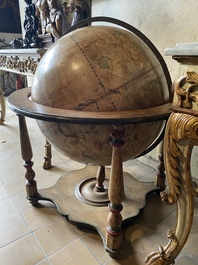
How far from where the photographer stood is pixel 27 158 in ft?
4.89

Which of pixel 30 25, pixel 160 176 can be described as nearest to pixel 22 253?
pixel 160 176

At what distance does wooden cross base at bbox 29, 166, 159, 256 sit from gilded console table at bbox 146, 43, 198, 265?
0.41 meters

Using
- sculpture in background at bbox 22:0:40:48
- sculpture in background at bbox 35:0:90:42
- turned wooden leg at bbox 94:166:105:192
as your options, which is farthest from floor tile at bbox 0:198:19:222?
sculpture in background at bbox 22:0:40:48

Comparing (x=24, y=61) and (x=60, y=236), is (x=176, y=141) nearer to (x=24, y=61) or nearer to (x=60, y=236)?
(x=60, y=236)

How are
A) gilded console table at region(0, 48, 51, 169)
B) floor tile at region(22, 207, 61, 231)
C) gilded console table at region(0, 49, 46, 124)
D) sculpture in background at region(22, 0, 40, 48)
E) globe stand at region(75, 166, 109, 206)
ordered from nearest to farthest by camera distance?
floor tile at region(22, 207, 61, 231)
globe stand at region(75, 166, 109, 206)
gilded console table at region(0, 48, 51, 169)
gilded console table at region(0, 49, 46, 124)
sculpture in background at region(22, 0, 40, 48)

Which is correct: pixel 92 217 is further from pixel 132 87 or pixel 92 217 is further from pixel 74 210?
pixel 132 87

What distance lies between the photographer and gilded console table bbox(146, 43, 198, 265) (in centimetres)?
71

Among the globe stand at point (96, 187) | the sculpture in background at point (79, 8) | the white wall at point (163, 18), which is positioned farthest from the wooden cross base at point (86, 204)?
the sculpture in background at point (79, 8)

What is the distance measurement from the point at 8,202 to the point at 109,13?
2.06 metres

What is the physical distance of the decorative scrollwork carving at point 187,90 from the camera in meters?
0.70

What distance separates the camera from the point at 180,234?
925mm

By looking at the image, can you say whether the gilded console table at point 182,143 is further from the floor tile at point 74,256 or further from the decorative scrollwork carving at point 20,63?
the decorative scrollwork carving at point 20,63

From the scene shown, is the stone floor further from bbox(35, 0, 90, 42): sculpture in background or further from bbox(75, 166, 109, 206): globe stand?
bbox(35, 0, 90, 42): sculpture in background

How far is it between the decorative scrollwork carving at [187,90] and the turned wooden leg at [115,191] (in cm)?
30
